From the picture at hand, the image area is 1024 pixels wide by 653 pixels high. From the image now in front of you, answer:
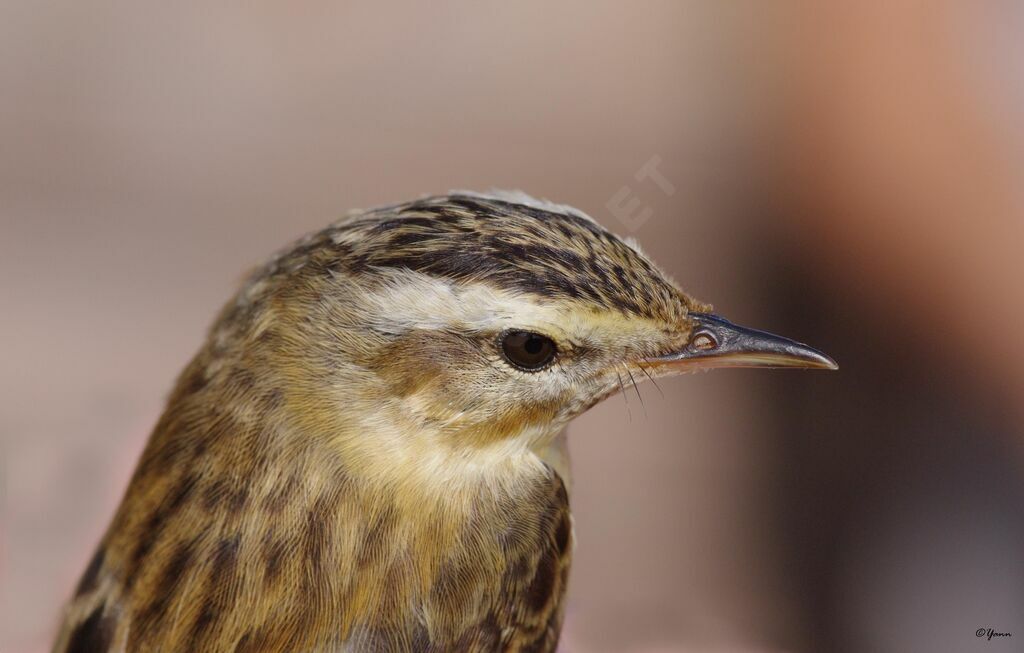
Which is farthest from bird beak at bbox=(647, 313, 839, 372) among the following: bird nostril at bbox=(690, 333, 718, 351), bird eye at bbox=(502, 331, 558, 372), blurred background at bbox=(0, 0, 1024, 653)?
blurred background at bbox=(0, 0, 1024, 653)

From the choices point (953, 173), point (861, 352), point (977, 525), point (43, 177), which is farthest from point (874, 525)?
point (43, 177)

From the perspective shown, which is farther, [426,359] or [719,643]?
[719,643]

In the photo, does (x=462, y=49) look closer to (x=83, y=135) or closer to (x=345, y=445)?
(x=83, y=135)

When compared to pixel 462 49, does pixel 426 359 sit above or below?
below

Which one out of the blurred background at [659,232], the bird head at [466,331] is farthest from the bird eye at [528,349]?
the blurred background at [659,232]

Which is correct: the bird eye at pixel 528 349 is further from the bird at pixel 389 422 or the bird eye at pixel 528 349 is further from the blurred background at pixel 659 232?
the blurred background at pixel 659 232

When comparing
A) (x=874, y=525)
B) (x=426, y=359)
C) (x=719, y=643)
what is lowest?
(x=719, y=643)
